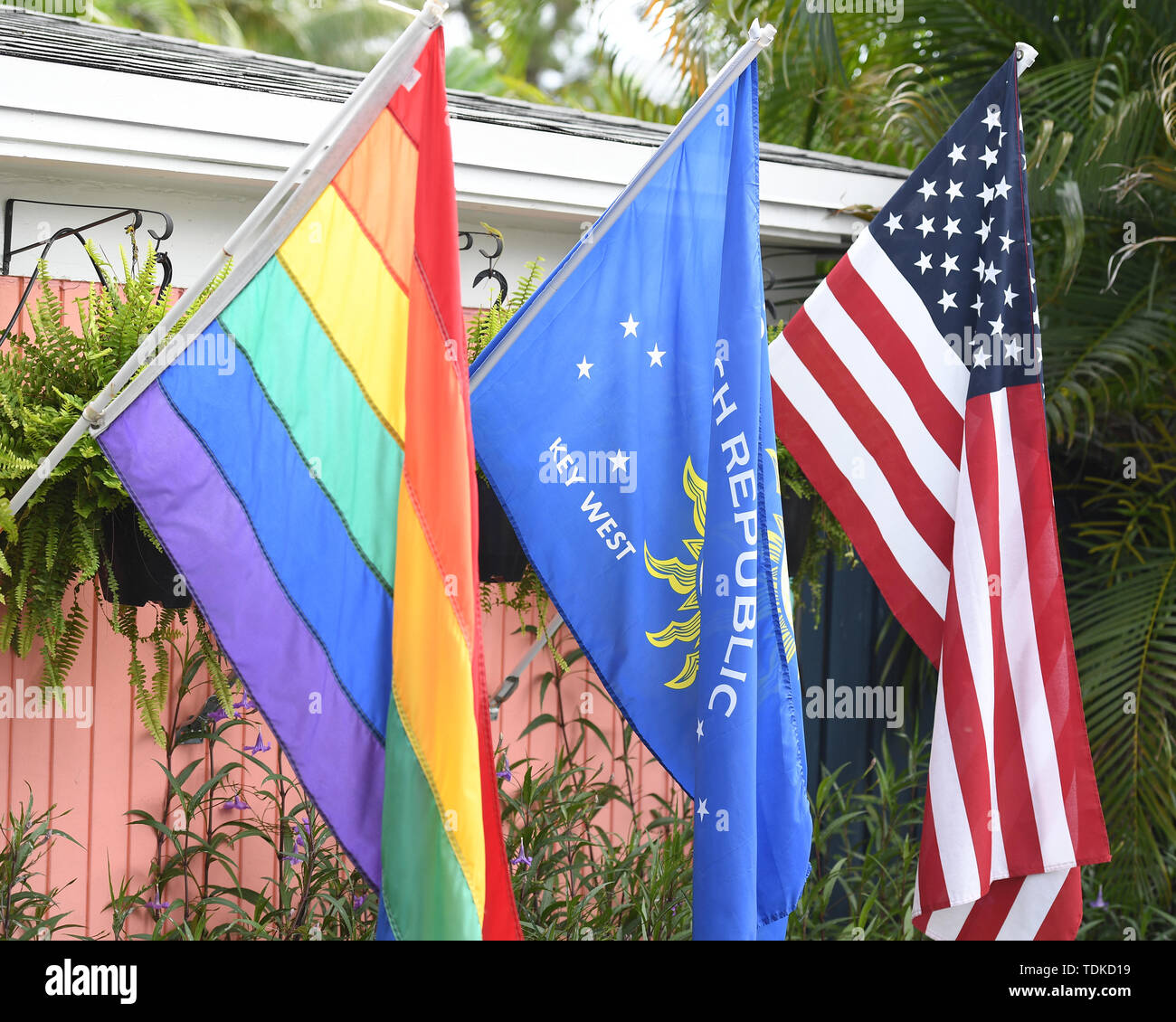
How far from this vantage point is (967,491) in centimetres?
313

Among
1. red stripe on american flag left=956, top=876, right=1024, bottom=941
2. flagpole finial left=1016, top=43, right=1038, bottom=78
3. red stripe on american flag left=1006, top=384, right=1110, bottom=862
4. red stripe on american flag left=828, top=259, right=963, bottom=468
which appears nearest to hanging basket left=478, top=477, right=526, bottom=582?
red stripe on american flag left=828, top=259, right=963, bottom=468

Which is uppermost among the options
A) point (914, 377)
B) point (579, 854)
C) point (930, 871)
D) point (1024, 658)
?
point (914, 377)

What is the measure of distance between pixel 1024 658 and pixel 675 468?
1.13 m

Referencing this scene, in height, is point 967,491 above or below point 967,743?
above

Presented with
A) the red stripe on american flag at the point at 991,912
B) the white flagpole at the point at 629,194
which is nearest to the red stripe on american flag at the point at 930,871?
the red stripe on american flag at the point at 991,912

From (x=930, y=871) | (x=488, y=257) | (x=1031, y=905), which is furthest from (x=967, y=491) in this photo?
(x=488, y=257)

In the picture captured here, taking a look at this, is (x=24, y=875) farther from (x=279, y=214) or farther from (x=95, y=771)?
(x=279, y=214)

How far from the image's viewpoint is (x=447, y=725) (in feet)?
7.89

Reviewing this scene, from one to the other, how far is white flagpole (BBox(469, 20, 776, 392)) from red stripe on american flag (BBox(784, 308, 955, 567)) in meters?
0.79

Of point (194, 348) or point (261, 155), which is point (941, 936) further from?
point (261, 155)

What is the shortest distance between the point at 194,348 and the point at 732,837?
5.40ft

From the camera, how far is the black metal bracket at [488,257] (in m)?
3.59

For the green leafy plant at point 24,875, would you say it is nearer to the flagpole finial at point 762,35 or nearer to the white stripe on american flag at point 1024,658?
the white stripe on american flag at point 1024,658

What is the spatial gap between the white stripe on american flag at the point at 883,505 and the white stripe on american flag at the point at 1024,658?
0.60ft
